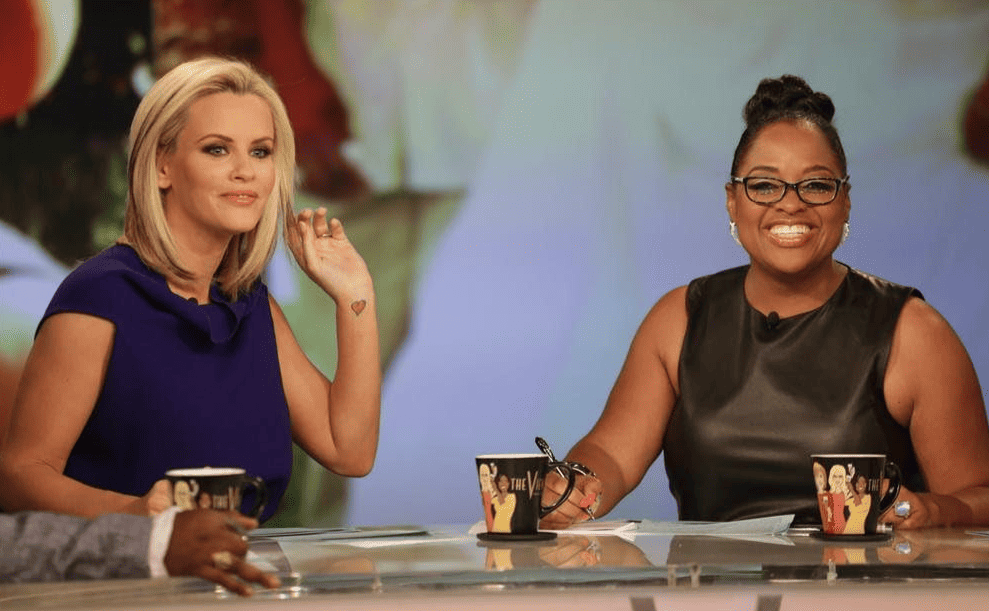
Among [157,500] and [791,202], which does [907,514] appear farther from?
[157,500]

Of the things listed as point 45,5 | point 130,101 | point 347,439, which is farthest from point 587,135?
A: point 347,439

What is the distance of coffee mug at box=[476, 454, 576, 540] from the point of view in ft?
5.67

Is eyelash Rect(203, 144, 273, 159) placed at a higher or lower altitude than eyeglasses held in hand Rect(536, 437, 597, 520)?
higher

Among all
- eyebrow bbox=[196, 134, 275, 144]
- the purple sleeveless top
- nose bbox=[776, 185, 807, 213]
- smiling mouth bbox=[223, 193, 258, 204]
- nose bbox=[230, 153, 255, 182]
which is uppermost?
eyebrow bbox=[196, 134, 275, 144]

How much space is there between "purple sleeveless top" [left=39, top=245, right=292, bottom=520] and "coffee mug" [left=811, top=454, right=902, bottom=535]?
0.85m

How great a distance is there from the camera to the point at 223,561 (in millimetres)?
1298

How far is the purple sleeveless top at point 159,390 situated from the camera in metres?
2.05

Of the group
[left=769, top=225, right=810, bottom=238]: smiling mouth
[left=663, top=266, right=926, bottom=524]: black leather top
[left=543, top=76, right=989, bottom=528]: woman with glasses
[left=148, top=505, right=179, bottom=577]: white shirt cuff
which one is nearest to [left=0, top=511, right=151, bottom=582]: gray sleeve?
[left=148, top=505, right=179, bottom=577]: white shirt cuff

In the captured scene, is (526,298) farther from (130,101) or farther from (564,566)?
(564,566)

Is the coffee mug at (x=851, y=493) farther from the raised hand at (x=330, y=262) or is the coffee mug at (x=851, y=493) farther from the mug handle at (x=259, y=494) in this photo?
the raised hand at (x=330, y=262)

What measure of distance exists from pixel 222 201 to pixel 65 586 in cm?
94

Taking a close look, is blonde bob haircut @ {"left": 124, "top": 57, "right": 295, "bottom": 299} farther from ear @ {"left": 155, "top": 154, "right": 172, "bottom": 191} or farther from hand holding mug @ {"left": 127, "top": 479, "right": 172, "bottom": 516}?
hand holding mug @ {"left": 127, "top": 479, "right": 172, "bottom": 516}

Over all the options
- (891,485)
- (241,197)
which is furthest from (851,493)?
(241,197)

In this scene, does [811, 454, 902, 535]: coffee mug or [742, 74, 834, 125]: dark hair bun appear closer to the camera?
[811, 454, 902, 535]: coffee mug
